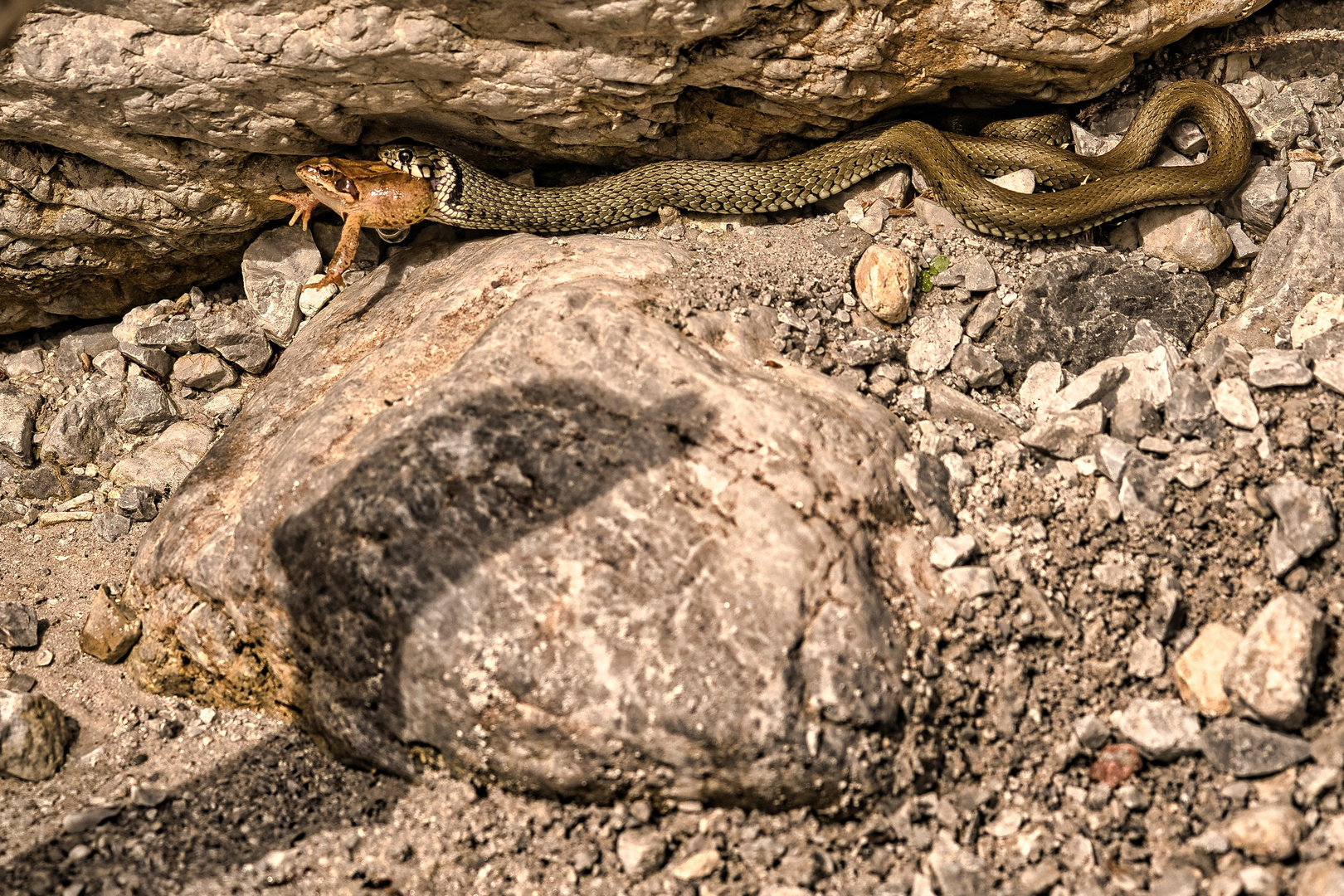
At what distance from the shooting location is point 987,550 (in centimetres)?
339

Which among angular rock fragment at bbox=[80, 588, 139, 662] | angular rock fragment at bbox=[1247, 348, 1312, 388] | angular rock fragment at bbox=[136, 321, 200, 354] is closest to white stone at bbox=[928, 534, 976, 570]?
angular rock fragment at bbox=[1247, 348, 1312, 388]

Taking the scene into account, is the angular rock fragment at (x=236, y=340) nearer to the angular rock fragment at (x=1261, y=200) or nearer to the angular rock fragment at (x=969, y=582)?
the angular rock fragment at (x=969, y=582)

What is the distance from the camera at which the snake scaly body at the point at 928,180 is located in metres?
4.43

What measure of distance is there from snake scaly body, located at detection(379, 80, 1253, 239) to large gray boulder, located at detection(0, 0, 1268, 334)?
183 mm

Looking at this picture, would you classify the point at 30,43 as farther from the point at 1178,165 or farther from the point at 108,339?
the point at 1178,165

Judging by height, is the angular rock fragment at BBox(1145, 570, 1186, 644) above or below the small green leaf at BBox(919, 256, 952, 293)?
below


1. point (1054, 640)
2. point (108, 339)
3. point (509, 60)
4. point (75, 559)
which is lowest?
point (75, 559)

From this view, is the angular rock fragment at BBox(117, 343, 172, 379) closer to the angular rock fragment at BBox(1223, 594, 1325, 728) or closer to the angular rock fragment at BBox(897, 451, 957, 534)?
the angular rock fragment at BBox(897, 451, 957, 534)

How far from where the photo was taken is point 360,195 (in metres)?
4.29

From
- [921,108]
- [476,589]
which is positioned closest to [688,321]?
[476,589]

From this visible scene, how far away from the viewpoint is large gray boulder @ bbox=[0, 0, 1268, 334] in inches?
144

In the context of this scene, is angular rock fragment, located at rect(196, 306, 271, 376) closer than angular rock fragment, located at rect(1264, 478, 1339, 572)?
No

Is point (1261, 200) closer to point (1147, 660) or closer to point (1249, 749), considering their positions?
point (1147, 660)

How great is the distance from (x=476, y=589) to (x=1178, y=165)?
397 centimetres
